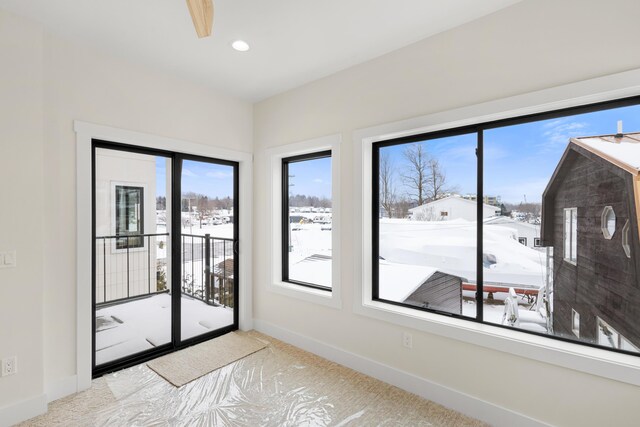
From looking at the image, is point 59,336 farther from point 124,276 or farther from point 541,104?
point 541,104

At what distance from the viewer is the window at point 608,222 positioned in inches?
68.4

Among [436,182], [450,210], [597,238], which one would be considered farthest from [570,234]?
[436,182]

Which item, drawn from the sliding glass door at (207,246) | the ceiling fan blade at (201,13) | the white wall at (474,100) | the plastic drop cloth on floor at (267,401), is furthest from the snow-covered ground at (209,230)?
the ceiling fan blade at (201,13)

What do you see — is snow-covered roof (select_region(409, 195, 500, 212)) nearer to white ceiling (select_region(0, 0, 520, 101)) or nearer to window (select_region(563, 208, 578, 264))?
window (select_region(563, 208, 578, 264))

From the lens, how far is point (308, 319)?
10.2 feet

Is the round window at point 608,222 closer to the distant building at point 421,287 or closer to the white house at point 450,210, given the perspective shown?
the white house at point 450,210

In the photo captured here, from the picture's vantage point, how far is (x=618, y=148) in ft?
5.73

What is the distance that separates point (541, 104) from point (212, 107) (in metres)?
3.01

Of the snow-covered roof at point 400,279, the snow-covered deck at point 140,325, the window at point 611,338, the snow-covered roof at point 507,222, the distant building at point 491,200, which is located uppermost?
the distant building at point 491,200

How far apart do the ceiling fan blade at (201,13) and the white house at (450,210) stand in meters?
2.02

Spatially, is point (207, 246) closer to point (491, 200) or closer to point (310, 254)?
point (310, 254)

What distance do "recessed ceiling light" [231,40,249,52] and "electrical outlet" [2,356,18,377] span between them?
279 centimetres

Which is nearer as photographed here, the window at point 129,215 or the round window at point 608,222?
the round window at point 608,222

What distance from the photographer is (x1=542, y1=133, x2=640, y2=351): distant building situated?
168cm
